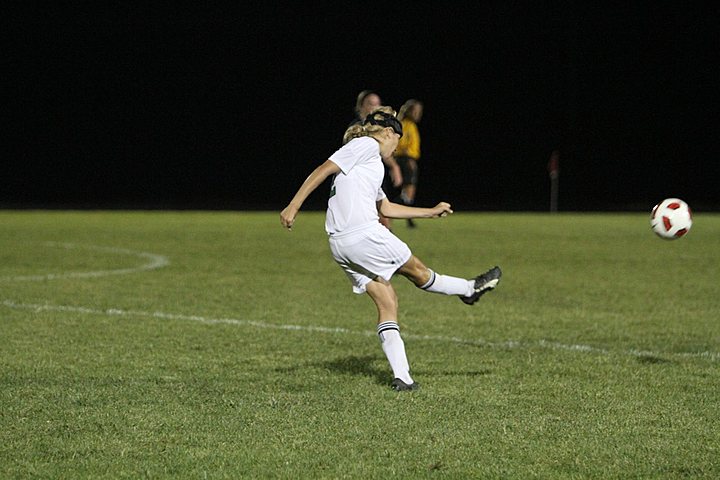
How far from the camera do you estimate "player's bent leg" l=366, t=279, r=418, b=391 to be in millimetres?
5938

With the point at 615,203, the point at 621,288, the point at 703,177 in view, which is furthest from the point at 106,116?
the point at 621,288

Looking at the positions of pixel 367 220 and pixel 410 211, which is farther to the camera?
pixel 410 211

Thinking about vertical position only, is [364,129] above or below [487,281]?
above

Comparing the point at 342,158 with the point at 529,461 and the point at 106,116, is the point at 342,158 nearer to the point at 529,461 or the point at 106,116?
the point at 529,461

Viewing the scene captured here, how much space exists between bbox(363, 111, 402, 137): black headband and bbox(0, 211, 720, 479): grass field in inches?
59.0

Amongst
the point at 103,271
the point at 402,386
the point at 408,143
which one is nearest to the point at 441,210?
the point at 402,386

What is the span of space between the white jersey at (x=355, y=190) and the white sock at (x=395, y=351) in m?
0.61

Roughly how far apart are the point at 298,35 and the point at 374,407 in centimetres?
3517

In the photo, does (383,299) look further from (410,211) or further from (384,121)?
(384,121)

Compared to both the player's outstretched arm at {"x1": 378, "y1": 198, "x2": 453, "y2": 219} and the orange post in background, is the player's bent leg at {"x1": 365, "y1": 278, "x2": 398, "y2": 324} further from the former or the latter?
the orange post in background

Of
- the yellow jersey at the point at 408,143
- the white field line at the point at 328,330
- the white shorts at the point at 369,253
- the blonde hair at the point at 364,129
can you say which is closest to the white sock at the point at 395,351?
the white shorts at the point at 369,253

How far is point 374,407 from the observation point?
17.8 feet

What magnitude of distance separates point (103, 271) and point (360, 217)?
24.2ft

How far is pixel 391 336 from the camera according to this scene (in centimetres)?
609
